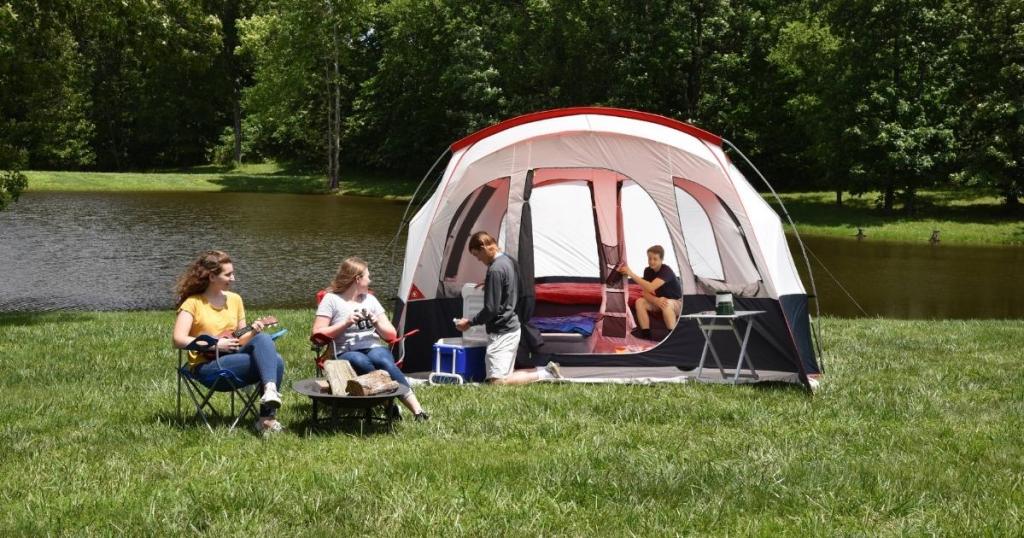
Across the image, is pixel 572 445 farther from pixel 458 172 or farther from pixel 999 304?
pixel 999 304

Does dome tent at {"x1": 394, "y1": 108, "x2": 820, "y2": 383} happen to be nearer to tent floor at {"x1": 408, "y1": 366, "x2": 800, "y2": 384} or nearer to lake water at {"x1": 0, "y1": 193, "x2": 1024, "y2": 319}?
tent floor at {"x1": 408, "y1": 366, "x2": 800, "y2": 384}

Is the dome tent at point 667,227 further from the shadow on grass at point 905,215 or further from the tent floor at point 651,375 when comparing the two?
the shadow on grass at point 905,215

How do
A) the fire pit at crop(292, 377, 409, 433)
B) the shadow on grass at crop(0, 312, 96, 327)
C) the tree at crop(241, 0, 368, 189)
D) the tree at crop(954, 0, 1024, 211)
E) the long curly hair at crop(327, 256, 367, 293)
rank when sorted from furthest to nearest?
1. the tree at crop(241, 0, 368, 189)
2. the tree at crop(954, 0, 1024, 211)
3. the shadow on grass at crop(0, 312, 96, 327)
4. the long curly hair at crop(327, 256, 367, 293)
5. the fire pit at crop(292, 377, 409, 433)

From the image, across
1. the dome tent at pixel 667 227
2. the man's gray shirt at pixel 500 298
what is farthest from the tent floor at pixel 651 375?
the man's gray shirt at pixel 500 298

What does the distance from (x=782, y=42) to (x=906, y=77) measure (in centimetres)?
580

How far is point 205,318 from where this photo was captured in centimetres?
624

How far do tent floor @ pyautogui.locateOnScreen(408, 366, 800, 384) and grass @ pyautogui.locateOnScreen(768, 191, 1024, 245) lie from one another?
68.8ft

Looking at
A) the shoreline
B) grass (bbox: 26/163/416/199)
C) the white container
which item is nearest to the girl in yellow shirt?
the white container

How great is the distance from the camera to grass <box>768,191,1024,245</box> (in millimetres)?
27656

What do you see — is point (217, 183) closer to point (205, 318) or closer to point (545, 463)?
point (205, 318)

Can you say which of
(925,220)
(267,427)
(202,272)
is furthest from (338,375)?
(925,220)

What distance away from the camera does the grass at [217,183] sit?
138ft

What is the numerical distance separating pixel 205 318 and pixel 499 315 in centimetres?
273

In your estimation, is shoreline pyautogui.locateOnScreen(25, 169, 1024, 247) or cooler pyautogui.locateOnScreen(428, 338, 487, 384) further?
shoreline pyautogui.locateOnScreen(25, 169, 1024, 247)
